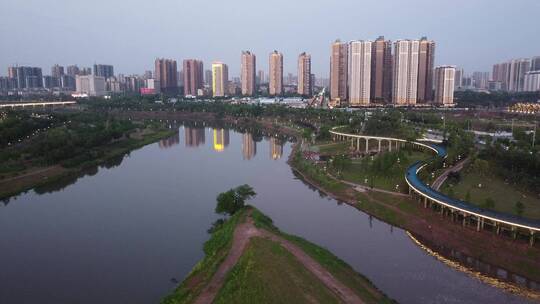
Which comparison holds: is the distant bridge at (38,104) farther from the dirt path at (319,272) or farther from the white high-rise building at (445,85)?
the dirt path at (319,272)

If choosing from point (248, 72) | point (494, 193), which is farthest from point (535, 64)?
point (494, 193)

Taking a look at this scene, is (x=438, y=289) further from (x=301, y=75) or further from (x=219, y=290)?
(x=301, y=75)

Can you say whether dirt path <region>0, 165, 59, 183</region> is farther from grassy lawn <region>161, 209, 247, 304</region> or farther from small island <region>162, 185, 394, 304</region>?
small island <region>162, 185, 394, 304</region>

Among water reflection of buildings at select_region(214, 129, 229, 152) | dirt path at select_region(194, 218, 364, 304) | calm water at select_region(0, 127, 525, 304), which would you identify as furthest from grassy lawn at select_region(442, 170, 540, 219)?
water reflection of buildings at select_region(214, 129, 229, 152)

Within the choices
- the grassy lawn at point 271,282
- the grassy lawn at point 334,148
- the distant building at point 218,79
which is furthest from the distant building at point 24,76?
the grassy lawn at point 271,282

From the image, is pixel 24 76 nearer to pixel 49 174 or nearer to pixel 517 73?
pixel 49 174
